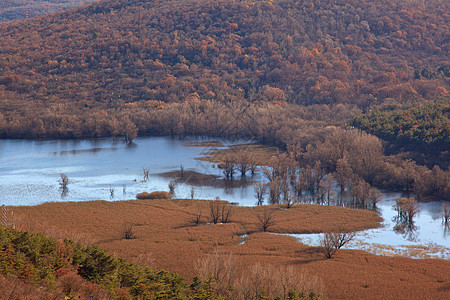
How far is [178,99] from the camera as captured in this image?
397 ft

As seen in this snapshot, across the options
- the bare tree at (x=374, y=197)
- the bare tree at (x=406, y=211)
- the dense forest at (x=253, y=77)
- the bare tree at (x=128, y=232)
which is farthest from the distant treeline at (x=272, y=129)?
the bare tree at (x=128, y=232)

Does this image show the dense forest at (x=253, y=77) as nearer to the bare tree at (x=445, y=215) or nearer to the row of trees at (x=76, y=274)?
the bare tree at (x=445, y=215)

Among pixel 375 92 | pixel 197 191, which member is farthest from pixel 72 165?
pixel 375 92

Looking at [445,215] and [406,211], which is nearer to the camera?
[445,215]

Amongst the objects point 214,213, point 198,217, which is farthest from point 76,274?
point 214,213

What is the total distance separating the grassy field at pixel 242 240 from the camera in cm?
3100

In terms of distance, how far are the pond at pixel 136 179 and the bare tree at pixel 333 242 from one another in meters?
1.64

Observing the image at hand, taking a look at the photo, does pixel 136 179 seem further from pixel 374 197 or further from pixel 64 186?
pixel 374 197

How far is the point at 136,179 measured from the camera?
214 feet

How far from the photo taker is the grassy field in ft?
102

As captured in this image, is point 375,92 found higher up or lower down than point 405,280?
higher up

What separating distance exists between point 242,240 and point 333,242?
831cm

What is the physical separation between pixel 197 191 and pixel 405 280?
3201 centimetres

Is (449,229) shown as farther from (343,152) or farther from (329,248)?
(343,152)
